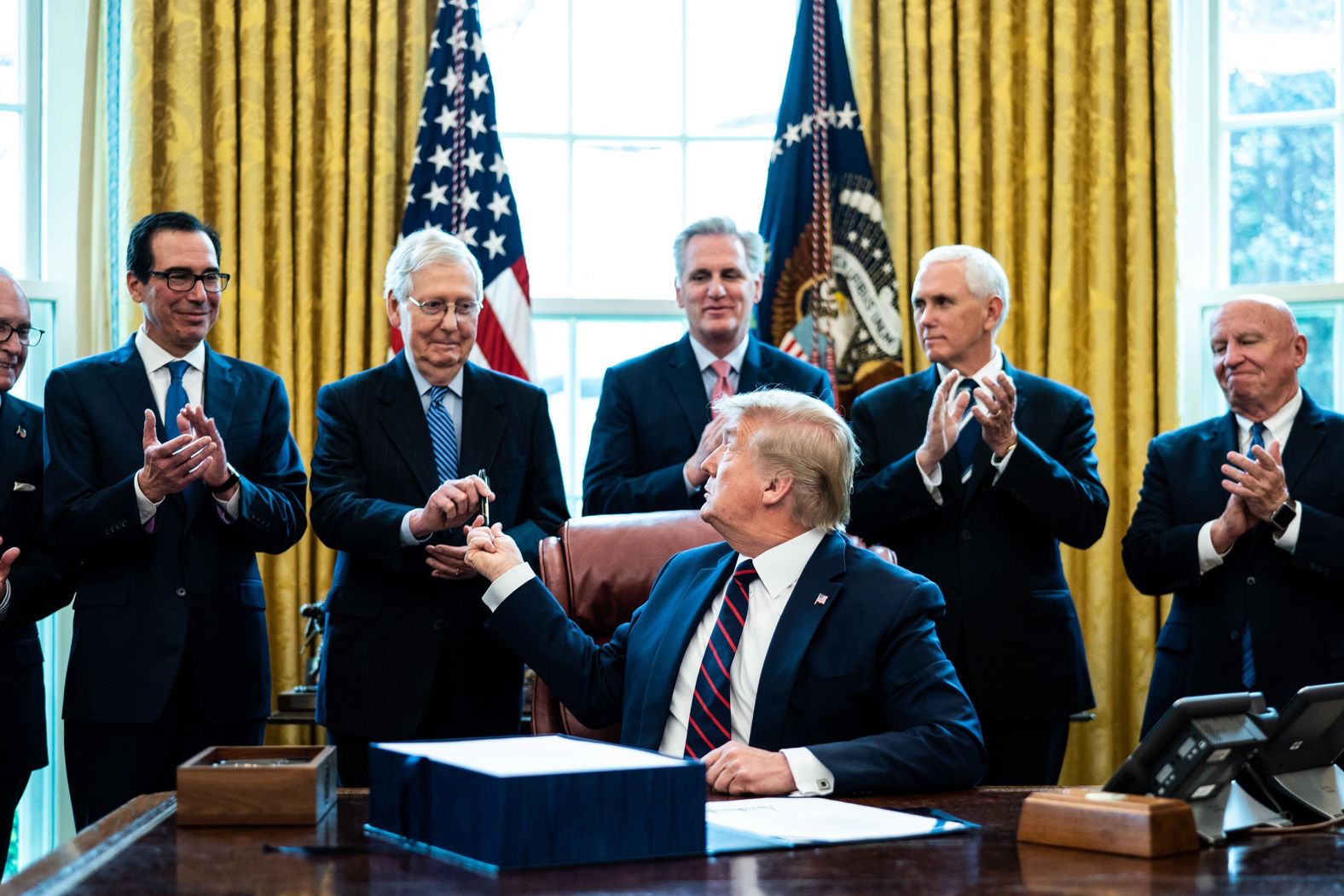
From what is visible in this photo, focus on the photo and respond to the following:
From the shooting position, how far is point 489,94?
463 cm

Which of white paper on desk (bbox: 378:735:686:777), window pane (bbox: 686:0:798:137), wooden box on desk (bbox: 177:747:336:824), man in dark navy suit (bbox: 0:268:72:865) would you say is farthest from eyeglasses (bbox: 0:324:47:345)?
window pane (bbox: 686:0:798:137)

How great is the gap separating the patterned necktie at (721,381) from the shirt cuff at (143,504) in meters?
1.41

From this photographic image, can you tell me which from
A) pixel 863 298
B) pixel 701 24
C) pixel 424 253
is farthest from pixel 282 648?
pixel 701 24

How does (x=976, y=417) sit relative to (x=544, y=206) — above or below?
below

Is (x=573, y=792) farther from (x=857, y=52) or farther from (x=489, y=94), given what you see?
(x=857, y=52)

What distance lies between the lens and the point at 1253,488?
3.39 metres

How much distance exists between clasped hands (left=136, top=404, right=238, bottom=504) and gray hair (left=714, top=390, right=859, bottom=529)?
116 cm

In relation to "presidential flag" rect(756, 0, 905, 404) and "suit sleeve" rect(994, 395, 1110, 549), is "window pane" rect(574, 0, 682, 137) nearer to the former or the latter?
"presidential flag" rect(756, 0, 905, 404)

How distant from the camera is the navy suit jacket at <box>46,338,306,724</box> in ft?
10.3

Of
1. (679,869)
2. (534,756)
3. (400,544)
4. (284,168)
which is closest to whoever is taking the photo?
(679,869)

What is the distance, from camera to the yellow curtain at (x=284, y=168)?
446 centimetres

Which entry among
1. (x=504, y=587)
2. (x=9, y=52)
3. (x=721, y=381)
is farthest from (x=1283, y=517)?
(x=9, y=52)

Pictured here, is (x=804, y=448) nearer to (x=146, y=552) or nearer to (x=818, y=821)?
(x=818, y=821)

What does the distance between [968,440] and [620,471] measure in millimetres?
873
